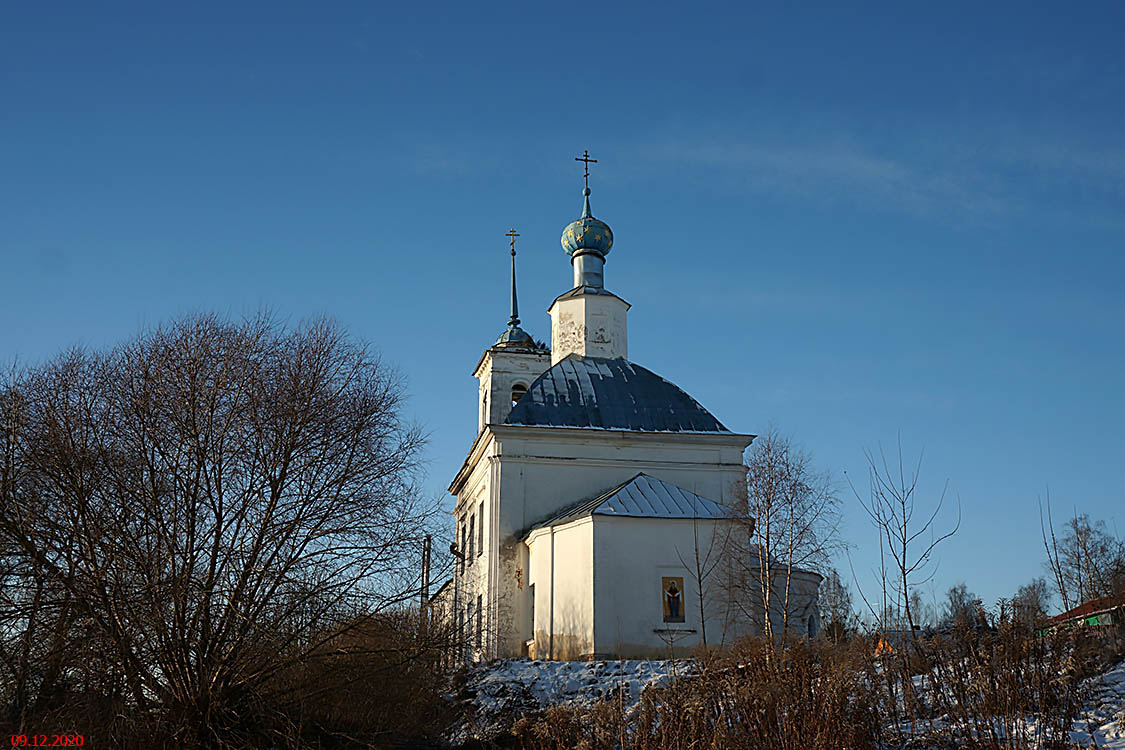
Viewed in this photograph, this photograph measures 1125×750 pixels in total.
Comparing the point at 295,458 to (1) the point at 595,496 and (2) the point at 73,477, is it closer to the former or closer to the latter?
(2) the point at 73,477

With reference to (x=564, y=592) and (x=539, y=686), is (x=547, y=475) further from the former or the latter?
(x=539, y=686)

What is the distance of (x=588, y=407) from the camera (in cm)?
2553

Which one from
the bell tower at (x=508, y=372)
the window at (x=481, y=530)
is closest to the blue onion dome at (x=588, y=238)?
the bell tower at (x=508, y=372)

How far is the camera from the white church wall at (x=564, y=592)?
2105cm

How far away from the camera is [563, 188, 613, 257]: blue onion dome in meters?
30.2

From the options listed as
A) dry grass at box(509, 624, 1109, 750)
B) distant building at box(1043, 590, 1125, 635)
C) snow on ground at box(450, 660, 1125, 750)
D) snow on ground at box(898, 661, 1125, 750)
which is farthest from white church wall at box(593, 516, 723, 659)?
snow on ground at box(898, 661, 1125, 750)

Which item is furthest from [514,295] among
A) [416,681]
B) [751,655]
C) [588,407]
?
[751,655]

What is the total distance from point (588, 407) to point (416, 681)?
10314 millimetres

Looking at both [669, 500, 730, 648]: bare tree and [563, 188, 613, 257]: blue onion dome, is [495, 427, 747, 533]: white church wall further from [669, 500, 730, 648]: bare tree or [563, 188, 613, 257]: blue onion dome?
[563, 188, 613, 257]: blue onion dome

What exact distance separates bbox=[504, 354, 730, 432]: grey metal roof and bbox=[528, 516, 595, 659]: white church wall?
342 centimetres

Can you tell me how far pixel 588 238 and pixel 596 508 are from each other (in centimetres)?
1103

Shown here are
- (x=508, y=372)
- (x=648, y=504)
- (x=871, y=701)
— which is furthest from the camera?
(x=508, y=372)

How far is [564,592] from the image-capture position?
21.7 metres

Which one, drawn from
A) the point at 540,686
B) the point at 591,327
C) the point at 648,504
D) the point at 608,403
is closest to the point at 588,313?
the point at 591,327
